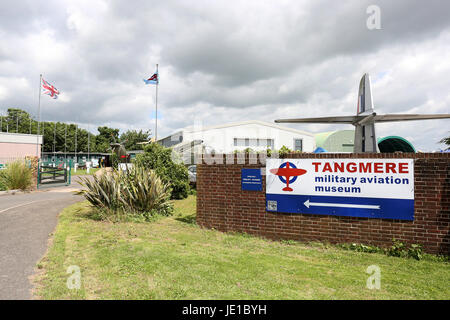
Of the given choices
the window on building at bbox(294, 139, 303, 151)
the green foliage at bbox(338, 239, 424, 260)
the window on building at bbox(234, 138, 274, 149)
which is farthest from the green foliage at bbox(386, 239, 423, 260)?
the window on building at bbox(294, 139, 303, 151)

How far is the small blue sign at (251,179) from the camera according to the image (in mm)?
7016

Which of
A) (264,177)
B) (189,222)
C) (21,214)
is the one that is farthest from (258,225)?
(21,214)

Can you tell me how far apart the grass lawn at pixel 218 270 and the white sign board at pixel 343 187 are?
0.88 m

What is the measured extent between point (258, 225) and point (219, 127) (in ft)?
88.8

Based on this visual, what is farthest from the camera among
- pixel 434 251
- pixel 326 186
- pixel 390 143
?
pixel 390 143

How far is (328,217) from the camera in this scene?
6.32 m

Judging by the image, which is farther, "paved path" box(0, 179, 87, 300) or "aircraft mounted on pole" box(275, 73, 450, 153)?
"aircraft mounted on pole" box(275, 73, 450, 153)

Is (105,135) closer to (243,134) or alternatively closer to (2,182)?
(243,134)

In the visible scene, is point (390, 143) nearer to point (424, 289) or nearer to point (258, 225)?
point (258, 225)

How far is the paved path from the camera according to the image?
164 inches

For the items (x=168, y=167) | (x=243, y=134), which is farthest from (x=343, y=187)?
(x=243, y=134)

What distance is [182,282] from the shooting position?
414 cm

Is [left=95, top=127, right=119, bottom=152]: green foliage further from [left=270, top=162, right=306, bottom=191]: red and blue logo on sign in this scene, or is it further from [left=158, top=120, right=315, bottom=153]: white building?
[left=270, top=162, right=306, bottom=191]: red and blue logo on sign

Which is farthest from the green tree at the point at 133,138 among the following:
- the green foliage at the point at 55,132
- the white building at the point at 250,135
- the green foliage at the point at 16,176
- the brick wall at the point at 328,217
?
the brick wall at the point at 328,217
